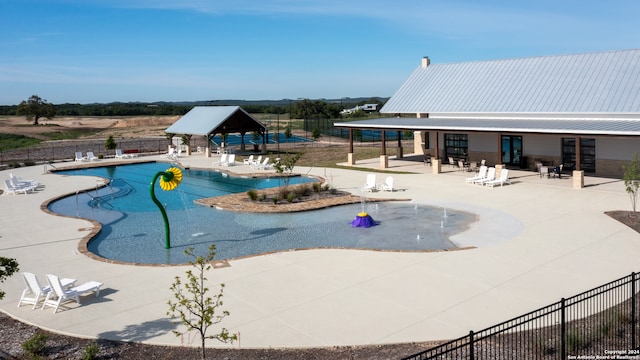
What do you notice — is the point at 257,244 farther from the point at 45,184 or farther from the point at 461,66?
the point at 461,66

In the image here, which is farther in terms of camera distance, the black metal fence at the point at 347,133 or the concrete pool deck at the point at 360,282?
the black metal fence at the point at 347,133

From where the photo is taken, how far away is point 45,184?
31156 mm

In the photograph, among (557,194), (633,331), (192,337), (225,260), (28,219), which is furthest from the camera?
(557,194)

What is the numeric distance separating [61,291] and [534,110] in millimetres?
26012

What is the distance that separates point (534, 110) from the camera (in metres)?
30.3

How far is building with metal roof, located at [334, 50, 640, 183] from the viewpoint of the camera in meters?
26.9

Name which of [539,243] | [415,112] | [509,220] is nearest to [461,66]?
[415,112]

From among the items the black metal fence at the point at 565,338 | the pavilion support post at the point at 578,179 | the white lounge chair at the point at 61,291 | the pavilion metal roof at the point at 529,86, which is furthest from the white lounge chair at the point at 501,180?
the white lounge chair at the point at 61,291

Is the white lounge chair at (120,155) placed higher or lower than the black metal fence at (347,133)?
lower

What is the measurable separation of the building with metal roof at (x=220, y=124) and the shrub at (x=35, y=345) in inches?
1319

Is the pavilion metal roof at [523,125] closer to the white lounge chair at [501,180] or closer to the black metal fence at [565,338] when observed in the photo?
the white lounge chair at [501,180]

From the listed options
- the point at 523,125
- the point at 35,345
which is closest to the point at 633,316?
the point at 35,345

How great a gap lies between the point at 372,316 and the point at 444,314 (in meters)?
1.40

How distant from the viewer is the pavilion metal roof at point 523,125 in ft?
78.3
